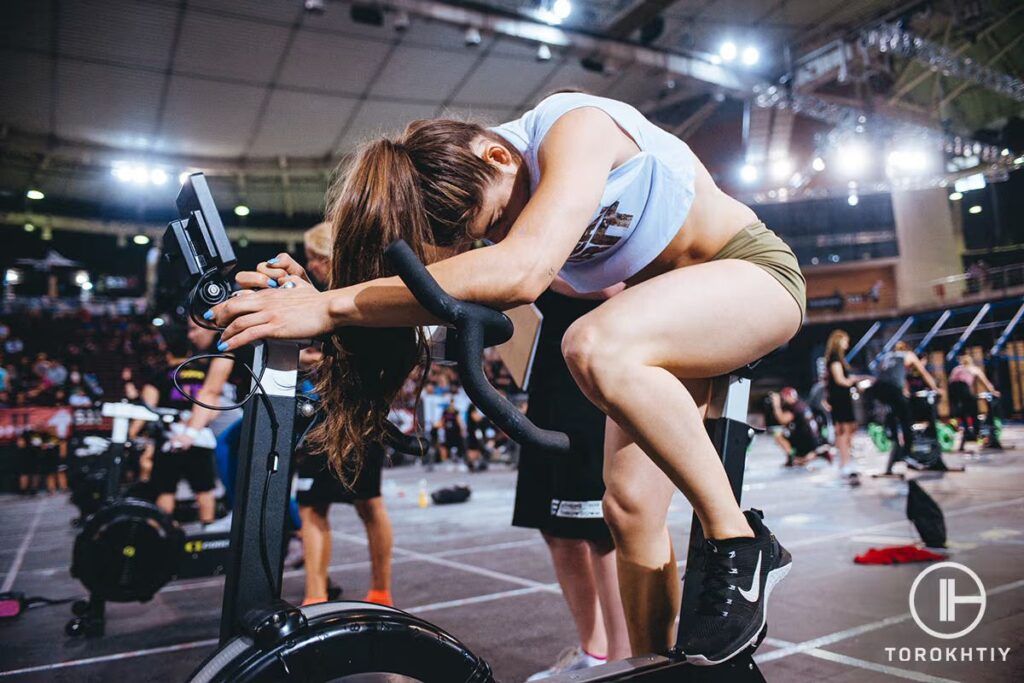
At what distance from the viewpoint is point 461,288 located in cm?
102

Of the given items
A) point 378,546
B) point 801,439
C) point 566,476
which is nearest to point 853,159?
point 801,439

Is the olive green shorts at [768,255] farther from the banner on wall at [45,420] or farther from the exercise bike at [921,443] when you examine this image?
the banner on wall at [45,420]

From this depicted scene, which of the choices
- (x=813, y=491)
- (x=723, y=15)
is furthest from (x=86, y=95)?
(x=813, y=491)

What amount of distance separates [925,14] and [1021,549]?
12139mm

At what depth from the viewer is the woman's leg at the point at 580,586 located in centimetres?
203

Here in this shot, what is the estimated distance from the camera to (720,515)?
1.28 metres

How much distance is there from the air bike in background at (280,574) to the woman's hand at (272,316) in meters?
0.10

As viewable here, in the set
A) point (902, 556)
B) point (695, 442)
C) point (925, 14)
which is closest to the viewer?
point (695, 442)

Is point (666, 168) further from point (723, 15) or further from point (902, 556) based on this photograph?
point (723, 15)

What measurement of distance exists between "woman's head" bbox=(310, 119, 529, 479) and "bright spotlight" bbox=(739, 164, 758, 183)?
18.9 meters

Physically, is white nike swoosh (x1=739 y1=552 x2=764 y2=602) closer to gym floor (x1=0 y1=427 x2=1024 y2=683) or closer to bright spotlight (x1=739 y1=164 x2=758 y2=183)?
gym floor (x1=0 y1=427 x2=1024 y2=683)

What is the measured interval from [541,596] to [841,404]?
6064mm

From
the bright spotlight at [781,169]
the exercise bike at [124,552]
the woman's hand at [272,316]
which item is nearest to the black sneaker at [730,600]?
the woman's hand at [272,316]

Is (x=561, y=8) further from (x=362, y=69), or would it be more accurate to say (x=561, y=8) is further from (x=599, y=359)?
(x=599, y=359)
